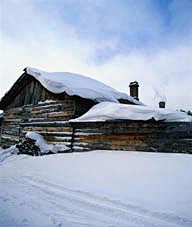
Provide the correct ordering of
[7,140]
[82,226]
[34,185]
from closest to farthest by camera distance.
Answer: [82,226] → [34,185] → [7,140]

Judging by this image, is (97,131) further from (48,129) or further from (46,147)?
(48,129)

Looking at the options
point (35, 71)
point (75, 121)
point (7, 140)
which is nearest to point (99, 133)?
point (75, 121)

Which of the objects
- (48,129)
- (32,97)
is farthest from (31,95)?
(48,129)

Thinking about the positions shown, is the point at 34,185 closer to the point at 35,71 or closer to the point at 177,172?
the point at 177,172

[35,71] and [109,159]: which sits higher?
[35,71]

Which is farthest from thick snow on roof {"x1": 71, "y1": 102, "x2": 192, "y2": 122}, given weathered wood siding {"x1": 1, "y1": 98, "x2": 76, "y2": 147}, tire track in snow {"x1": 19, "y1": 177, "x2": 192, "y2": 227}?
tire track in snow {"x1": 19, "y1": 177, "x2": 192, "y2": 227}

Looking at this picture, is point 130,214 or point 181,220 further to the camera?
point 130,214

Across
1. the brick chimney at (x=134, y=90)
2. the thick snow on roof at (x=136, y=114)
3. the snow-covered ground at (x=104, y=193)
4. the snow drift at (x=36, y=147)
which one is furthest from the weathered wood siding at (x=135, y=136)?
the brick chimney at (x=134, y=90)

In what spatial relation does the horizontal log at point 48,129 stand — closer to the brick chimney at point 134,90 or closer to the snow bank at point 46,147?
the snow bank at point 46,147

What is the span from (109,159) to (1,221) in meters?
3.40

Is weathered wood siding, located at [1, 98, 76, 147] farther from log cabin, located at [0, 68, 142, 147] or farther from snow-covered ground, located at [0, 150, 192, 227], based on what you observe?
snow-covered ground, located at [0, 150, 192, 227]

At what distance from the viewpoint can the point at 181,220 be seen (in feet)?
8.68

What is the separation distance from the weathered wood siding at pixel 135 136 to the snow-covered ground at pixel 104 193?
0.54 meters

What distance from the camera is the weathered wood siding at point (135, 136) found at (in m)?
5.67
